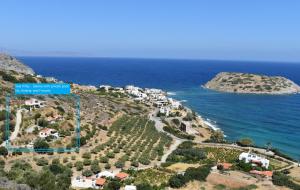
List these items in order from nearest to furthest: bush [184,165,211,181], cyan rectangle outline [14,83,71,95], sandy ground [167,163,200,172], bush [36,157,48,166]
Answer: cyan rectangle outline [14,83,71,95] < bush [184,165,211,181] < bush [36,157,48,166] < sandy ground [167,163,200,172]

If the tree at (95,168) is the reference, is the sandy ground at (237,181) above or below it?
above

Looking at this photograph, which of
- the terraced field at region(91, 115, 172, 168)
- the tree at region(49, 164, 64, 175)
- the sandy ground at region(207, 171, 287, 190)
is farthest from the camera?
the terraced field at region(91, 115, 172, 168)

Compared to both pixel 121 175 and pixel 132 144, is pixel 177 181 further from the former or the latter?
pixel 132 144

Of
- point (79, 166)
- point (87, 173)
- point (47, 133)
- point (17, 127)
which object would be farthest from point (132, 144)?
point (17, 127)

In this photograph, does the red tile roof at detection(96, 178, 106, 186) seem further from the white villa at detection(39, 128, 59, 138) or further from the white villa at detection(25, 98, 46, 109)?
the white villa at detection(25, 98, 46, 109)

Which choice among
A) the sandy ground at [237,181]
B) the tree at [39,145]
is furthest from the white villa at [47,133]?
the sandy ground at [237,181]

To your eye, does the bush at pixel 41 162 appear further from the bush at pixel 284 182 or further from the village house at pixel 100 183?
the bush at pixel 284 182

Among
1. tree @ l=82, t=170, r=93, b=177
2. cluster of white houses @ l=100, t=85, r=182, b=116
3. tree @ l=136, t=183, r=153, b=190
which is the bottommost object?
cluster of white houses @ l=100, t=85, r=182, b=116

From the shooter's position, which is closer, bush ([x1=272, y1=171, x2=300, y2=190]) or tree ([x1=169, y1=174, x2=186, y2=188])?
tree ([x1=169, y1=174, x2=186, y2=188])

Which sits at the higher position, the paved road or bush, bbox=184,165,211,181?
the paved road

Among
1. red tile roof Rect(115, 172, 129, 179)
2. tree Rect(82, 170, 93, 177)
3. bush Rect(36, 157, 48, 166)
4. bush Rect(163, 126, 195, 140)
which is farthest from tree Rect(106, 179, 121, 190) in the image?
bush Rect(163, 126, 195, 140)

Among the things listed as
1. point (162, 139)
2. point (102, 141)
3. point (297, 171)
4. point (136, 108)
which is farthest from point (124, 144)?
point (136, 108)
